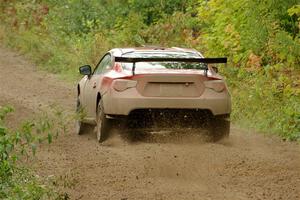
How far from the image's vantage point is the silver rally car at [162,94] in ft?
37.8

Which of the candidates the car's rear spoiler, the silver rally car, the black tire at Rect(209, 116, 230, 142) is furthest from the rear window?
the black tire at Rect(209, 116, 230, 142)

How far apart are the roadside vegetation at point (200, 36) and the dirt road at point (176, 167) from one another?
1425 millimetres

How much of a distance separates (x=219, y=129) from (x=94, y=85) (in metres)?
2.11

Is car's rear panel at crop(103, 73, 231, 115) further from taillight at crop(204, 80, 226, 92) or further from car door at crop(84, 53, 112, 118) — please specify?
car door at crop(84, 53, 112, 118)

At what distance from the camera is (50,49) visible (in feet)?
84.6

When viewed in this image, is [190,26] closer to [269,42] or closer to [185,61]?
[269,42]

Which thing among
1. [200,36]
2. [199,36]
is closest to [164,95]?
[200,36]

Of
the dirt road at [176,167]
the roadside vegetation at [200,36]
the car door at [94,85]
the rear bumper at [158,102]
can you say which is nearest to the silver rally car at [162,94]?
the rear bumper at [158,102]

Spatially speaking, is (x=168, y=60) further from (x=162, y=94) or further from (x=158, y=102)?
(x=158, y=102)

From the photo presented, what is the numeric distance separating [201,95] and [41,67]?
561 inches

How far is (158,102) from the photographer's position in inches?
452

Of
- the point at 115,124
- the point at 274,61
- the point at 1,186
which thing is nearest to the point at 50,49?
the point at 274,61

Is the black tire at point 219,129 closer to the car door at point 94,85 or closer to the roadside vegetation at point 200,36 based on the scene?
the roadside vegetation at point 200,36

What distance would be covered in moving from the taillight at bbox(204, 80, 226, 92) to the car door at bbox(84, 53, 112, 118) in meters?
1.59
